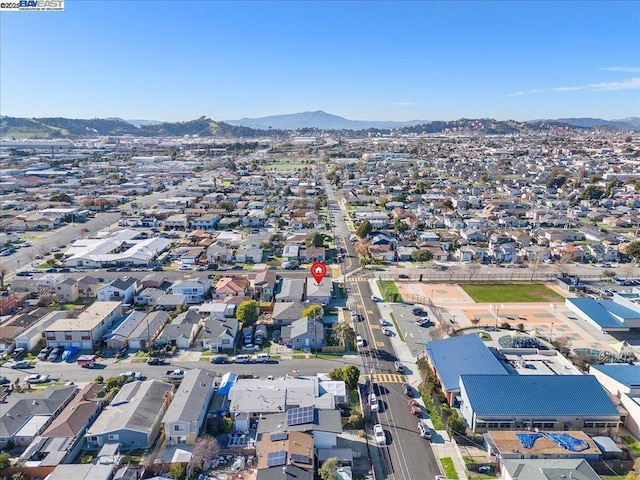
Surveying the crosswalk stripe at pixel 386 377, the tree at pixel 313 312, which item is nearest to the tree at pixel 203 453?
the crosswalk stripe at pixel 386 377

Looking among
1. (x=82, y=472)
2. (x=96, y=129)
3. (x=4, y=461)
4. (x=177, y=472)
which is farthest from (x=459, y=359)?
(x=96, y=129)

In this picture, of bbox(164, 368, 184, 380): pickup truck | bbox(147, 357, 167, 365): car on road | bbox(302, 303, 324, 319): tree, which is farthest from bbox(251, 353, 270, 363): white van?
bbox(147, 357, 167, 365): car on road

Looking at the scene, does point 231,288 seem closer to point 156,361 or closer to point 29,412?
point 156,361

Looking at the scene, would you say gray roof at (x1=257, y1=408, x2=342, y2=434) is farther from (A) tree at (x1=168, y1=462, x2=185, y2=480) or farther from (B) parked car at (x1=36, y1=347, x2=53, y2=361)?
(B) parked car at (x1=36, y1=347, x2=53, y2=361)

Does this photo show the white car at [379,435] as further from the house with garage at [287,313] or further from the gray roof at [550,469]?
the house with garage at [287,313]

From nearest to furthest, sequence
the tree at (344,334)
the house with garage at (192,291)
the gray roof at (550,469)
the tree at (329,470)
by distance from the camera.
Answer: the gray roof at (550,469)
the tree at (329,470)
the tree at (344,334)
the house with garage at (192,291)
